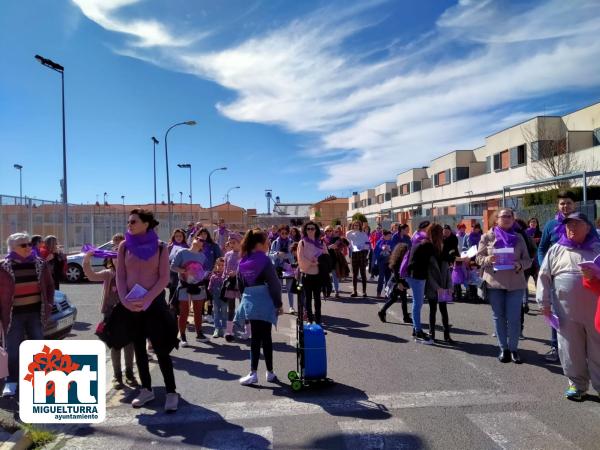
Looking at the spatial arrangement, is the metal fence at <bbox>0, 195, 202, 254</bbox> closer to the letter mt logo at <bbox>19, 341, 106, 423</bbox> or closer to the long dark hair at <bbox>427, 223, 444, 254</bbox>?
the letter mt logo at <bbox>19, 341, 106, 423</bbox>

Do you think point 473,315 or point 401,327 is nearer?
point 401,327

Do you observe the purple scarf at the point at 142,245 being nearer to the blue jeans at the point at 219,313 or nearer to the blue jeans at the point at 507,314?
the blue jeans at the point at 219,313

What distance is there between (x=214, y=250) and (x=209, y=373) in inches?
119

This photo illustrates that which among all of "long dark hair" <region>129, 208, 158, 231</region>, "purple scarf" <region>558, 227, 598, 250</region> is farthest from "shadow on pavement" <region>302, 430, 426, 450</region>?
"long dark hair" <region>129, 208, 158, 231</region>

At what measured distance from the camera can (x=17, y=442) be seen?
145 inches

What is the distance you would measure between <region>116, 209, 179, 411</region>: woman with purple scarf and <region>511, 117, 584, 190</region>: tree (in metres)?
26.4

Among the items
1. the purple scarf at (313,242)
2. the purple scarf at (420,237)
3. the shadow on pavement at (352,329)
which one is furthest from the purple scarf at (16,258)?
the purple scarf at (420,237)

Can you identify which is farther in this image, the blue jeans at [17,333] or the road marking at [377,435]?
the blue jeans at [17,333]

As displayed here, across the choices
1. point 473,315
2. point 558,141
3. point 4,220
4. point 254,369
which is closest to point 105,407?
point 254,369

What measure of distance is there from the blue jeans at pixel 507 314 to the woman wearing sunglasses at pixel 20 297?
539 centimetres

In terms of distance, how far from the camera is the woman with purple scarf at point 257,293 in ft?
16.5

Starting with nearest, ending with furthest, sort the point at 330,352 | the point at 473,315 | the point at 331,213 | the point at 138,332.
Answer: the point at 138,332 < the point at 330,352 < the point at 473,315 < the point at 331,213

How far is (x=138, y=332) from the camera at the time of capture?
4.57m

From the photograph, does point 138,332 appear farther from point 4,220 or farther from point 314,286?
point 4,220
